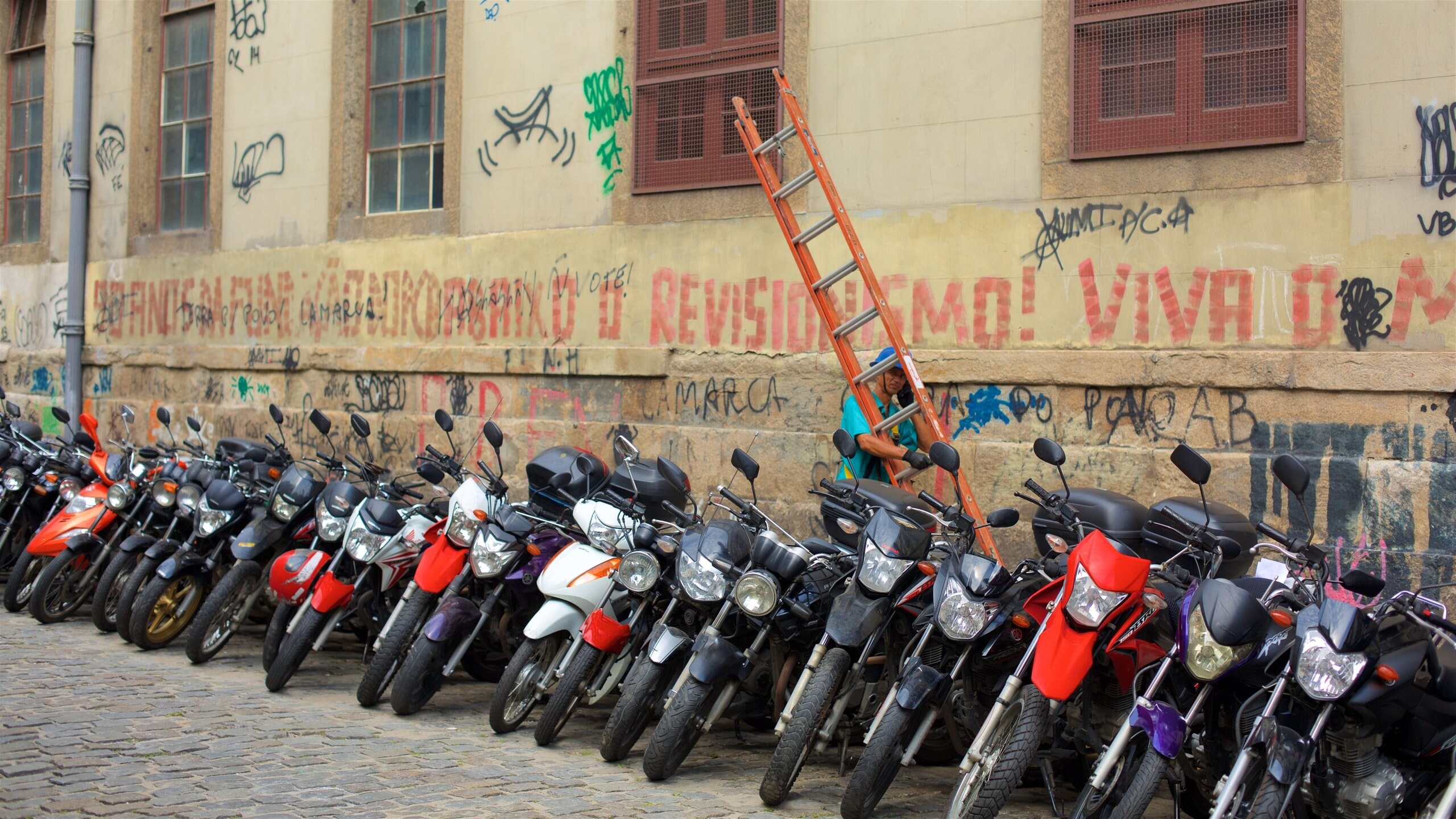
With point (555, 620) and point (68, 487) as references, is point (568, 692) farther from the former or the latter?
point (68, 487)

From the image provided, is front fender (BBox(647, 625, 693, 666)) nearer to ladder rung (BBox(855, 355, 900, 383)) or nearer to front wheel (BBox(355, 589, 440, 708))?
front wheel (BBox(355, 589, 440, 708))

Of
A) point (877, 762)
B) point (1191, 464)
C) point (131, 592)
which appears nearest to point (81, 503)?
point (131, 592)

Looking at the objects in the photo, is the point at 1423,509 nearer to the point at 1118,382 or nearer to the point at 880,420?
the point at 1118,382

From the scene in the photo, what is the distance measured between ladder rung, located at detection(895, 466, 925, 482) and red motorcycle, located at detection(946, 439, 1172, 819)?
2489mm

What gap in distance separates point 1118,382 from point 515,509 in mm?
3437

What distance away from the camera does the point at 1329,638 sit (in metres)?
3.81

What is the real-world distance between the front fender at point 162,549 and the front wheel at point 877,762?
176 inches

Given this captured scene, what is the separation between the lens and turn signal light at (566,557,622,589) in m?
5.88

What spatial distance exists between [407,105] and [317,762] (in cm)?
770

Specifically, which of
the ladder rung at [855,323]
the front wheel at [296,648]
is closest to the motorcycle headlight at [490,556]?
the front wheel at [296,648]

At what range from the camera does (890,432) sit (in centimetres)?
782

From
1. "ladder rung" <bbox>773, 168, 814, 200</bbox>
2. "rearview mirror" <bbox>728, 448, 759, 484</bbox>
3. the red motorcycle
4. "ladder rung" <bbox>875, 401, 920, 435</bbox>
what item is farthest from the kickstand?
"ladder rung" <bbox>773, 168, 814, 200</bbox>

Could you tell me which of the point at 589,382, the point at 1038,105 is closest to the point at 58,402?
the point at 589,382

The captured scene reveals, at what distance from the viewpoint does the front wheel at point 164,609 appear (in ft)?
23.7
